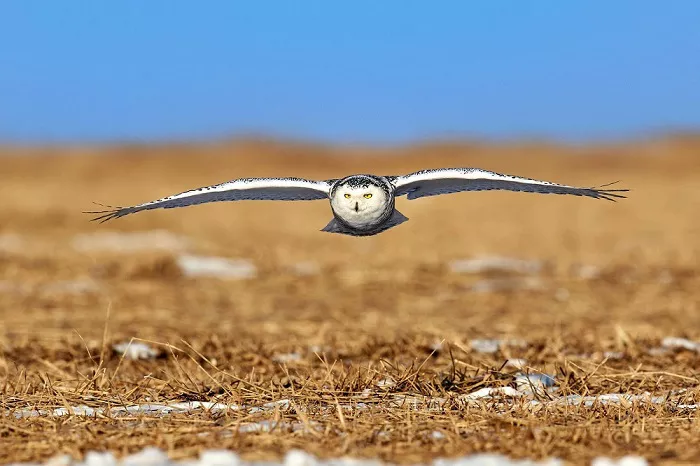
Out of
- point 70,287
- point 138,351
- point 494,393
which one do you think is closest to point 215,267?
point 70,287

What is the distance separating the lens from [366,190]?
254 inches

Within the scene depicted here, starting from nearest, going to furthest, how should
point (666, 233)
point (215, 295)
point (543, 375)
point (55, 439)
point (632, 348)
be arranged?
point (55, 439) < point (543, 375) < point (632, 348) < point (215, 295) < point (666, 233)

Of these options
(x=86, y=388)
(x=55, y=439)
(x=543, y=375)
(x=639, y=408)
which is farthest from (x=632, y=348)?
(x=55, y=439)

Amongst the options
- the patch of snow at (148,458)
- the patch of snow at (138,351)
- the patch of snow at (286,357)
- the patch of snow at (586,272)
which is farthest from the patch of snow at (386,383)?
the patch of snow at (586,272)

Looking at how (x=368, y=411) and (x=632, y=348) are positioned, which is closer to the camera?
(x=368, y=411)

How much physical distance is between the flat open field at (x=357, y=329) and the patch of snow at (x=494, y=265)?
0.29 feet

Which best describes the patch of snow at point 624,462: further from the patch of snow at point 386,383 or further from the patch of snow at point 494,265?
the patch of snow at point 494,265

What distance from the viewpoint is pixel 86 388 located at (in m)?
5.72

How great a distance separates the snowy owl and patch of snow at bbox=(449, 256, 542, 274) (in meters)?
7.43

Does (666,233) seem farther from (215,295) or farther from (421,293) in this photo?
(215,295)

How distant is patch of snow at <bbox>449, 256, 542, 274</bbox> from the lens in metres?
14.4

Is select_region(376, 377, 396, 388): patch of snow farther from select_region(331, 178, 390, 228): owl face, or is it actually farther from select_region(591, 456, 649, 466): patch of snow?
select_region(591, 456, 649, 466): patch of snow

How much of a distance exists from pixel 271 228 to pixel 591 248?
7.41 m

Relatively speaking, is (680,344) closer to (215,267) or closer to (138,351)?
(138,351)
